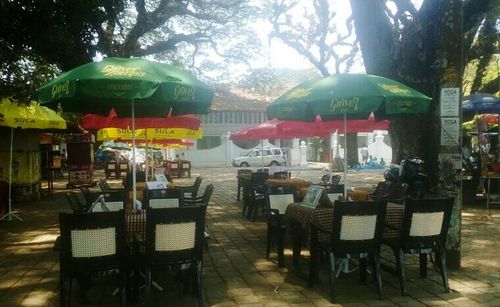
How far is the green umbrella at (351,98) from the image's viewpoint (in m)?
5.13

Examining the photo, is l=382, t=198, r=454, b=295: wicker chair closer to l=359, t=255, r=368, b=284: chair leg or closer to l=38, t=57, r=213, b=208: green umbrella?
l=359, t=255, r=368, b=284: chair leg

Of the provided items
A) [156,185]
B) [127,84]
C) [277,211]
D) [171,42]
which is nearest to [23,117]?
[156,185]

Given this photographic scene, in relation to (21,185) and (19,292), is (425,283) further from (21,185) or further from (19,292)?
(21,185)

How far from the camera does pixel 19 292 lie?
5035 millimetres

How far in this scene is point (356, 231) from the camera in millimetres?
4664

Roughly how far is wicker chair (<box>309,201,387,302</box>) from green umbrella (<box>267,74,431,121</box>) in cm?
110

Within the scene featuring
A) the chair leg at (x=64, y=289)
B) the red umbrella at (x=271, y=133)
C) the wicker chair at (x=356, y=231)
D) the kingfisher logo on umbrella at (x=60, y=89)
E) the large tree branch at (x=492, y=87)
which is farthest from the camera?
the large tree branch at (x=492, y=87)

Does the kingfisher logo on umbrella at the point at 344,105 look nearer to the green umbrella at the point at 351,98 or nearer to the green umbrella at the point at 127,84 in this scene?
the green umbrella at the point at 351,98

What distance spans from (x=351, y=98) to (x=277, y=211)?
202cm

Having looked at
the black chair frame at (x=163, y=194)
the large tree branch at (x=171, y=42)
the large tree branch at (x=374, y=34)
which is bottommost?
the black chair frame at (x=163, y=194)

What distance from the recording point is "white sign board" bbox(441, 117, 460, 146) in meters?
5.55

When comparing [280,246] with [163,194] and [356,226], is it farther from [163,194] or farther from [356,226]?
[163,194]

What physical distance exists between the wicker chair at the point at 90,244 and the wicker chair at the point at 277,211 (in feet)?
7.89

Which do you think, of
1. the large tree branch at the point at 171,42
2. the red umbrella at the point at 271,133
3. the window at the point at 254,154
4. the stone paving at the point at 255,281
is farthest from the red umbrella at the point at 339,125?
the window at the point at 254,154
